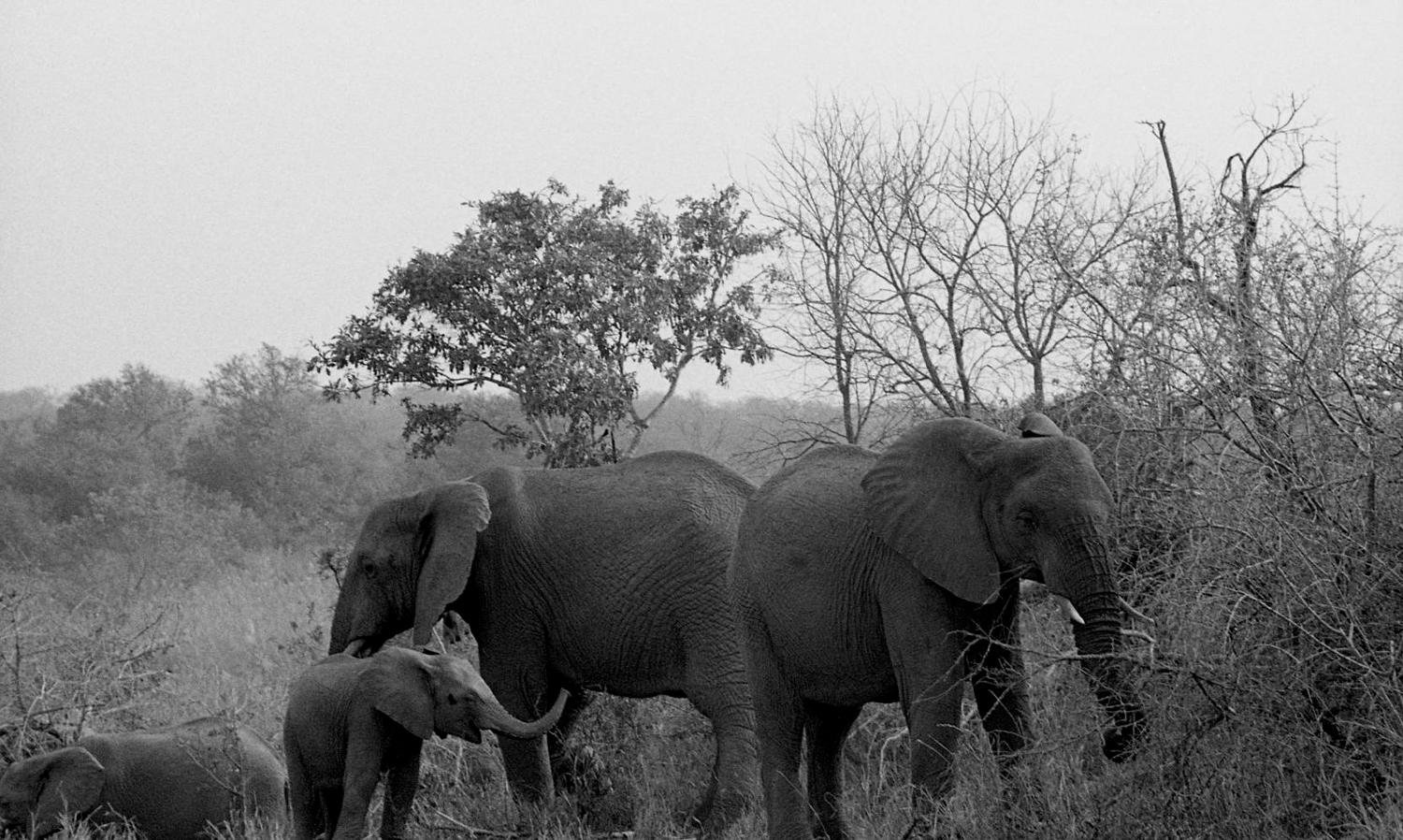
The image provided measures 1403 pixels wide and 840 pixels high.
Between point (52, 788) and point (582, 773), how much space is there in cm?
257

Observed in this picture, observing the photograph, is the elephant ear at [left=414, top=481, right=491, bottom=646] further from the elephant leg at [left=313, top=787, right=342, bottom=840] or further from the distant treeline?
the distant treeline

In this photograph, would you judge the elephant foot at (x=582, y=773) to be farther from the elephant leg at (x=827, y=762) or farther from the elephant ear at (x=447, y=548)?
the elephant leg at (x=827, y=762)

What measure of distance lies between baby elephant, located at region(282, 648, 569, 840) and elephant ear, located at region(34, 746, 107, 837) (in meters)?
1.42

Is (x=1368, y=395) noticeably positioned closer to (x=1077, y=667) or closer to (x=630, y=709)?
(x=1077, y=667)

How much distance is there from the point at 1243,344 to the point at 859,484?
1.54 metres

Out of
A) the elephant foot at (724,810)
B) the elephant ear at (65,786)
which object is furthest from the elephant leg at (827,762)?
the elephant ear at (65,786)

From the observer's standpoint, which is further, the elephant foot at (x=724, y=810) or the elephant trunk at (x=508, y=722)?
the elephant foot at (x=724, y=810)

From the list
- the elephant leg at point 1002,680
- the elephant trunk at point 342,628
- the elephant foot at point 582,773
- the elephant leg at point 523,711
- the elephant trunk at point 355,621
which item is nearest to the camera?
the elephant leg at point 1002,680

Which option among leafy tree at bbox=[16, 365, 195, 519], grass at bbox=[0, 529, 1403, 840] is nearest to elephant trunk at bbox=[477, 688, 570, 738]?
grass at bbox=[0, 529, 1403, 840]

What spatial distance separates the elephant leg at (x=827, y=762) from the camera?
694cm

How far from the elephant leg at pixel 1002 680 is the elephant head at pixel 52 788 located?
4.50m

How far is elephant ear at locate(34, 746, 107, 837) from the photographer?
8.26m

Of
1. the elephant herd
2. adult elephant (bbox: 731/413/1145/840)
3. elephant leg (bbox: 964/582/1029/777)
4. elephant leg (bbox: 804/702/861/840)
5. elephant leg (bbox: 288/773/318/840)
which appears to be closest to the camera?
adult elephant (bbox: 731/413/1145/840)

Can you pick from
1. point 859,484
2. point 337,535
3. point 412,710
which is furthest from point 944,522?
point 337,535
